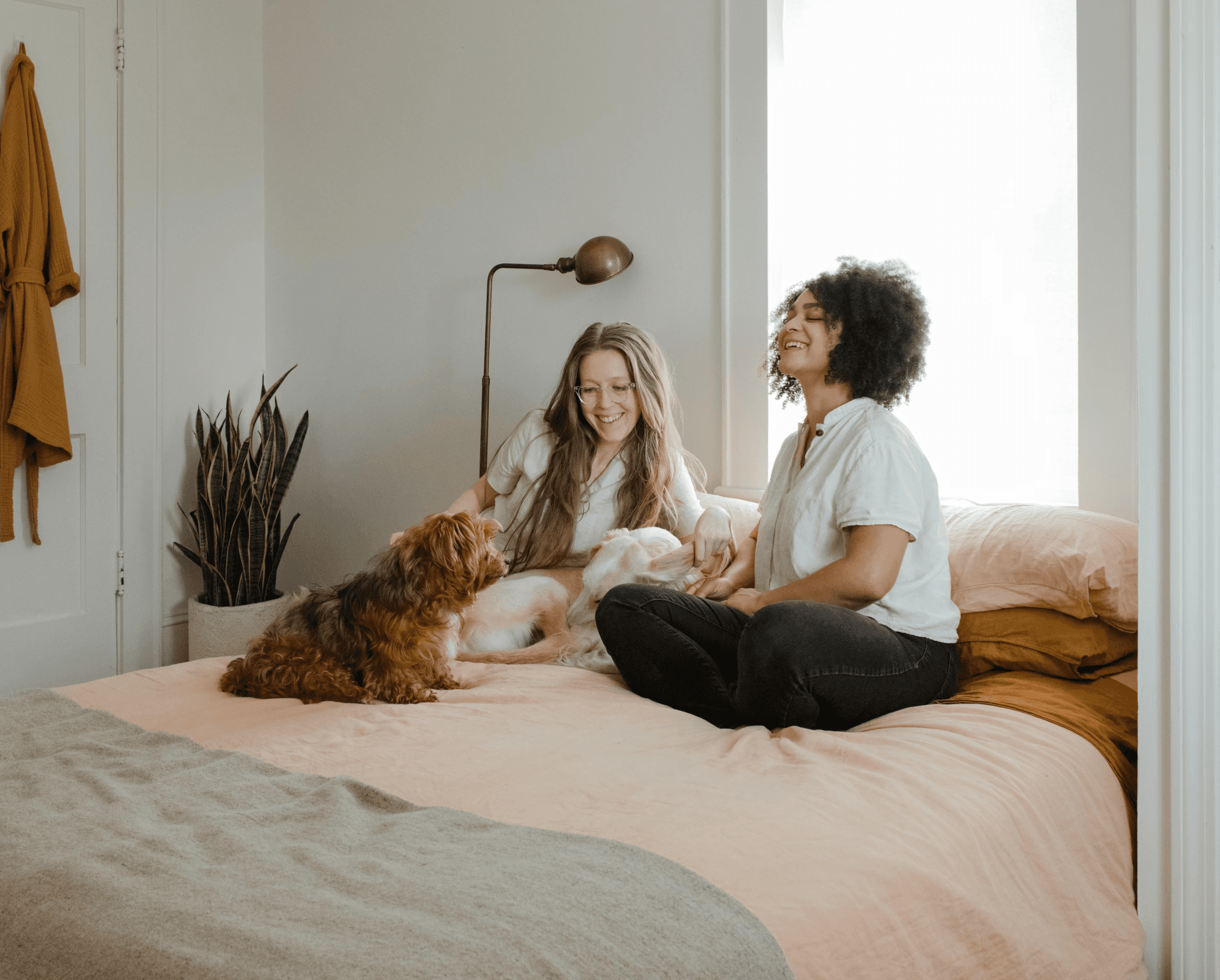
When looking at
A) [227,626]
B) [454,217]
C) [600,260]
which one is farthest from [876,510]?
[227,626]

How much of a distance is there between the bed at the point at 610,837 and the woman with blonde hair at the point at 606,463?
0.64m

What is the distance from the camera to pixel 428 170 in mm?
3535

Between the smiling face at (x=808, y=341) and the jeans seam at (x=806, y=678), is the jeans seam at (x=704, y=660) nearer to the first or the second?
the jeans seam at (x=806, y=678)

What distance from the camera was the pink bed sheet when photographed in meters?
1.09

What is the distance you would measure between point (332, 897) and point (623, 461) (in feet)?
5.40

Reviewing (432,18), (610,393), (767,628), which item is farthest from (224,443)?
(767,628)

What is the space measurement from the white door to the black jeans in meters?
2.50

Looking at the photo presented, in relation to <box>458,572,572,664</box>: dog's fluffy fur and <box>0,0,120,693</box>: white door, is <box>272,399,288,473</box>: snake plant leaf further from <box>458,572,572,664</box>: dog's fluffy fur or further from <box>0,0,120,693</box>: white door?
<box>458,572,572,664</box>: dog's fluffy fur

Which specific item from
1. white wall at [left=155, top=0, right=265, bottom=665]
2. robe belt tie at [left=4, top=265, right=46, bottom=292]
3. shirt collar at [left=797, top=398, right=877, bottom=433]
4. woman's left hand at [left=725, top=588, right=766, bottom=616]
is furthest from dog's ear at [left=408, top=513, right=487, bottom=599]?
white wall at [left=155, top=0, right=265, bottom=665]

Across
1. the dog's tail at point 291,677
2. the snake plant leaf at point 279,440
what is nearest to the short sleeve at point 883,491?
the dog's tail at point 291,677

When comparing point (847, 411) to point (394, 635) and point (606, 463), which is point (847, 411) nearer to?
point (606, 463)

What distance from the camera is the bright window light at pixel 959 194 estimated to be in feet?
7.30

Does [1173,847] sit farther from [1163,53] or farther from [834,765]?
[1163,53]

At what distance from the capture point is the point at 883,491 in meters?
1.75
